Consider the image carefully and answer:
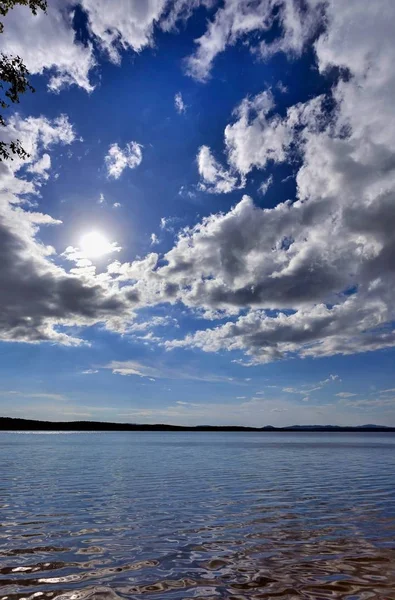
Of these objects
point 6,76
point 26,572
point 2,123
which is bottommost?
point 26,572

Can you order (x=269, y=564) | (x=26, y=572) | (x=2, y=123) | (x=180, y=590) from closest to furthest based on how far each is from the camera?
(x=180, y=590) < (x=26, y=572) < (x=269, y=564) < (x=2, y=123)

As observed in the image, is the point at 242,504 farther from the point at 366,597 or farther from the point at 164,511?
the point at 366,597

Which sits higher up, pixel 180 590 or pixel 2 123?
pixel 2 123

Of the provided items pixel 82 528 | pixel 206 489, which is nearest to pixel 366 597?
pixel 82 528

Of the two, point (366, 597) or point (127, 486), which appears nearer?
point (366, 597)

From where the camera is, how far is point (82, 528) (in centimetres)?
1702

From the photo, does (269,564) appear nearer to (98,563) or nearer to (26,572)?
(98,563)

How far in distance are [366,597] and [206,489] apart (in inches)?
808

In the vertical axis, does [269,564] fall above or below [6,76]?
below

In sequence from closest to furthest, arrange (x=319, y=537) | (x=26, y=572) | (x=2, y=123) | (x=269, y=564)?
(x=26, y=572) → (x=269, y=564) → (x=319, y=537) → (x=2, y=123)

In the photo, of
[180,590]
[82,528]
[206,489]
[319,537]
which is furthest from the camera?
[206,489]

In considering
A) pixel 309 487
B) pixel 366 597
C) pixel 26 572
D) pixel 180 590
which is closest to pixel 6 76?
pixel 26 572

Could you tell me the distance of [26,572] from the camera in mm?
11352

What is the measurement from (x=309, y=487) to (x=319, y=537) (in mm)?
16339
